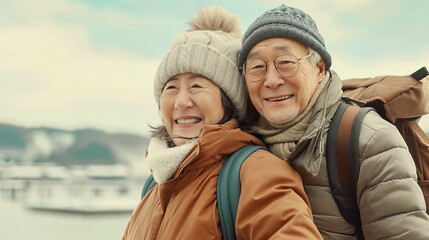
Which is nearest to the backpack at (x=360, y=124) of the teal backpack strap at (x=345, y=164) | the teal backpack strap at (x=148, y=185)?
the teal backpack strap at (x=345, y=164)

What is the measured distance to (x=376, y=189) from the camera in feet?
3.71

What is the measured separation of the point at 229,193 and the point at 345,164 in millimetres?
347

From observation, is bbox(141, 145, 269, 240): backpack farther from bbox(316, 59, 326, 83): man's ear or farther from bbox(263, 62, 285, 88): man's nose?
bbox(316, 59, 326, 83): man's ear

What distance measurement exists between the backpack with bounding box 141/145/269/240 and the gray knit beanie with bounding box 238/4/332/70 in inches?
14.5

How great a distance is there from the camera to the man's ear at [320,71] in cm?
138

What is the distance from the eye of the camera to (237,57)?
149cm

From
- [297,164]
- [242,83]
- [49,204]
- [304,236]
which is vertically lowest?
[49,204]

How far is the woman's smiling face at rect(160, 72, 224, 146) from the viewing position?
139 centimetres

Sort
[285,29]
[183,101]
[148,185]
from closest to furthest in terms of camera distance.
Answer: [285,29] → [183,101] → [148,185]

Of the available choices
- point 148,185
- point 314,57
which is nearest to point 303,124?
point 314,57

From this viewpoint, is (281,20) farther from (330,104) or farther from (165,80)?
(165,80)

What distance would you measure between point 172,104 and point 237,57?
0.30 metres

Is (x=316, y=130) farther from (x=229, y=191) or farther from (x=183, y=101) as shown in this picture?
(x=183, y=101)

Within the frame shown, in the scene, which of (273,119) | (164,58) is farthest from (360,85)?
(164,58)
